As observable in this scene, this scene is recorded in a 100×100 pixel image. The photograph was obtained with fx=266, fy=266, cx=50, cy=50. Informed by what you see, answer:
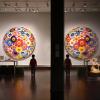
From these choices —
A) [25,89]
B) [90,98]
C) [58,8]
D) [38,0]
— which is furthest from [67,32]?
[58,8]

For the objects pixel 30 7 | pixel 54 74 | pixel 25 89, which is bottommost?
pixel 25 89

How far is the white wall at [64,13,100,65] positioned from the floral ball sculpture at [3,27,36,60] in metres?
2.53

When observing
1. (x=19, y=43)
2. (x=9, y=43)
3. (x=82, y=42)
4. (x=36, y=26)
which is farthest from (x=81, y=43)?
(x=9, y=43)

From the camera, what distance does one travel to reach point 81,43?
55.2ft

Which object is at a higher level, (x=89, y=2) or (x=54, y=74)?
(x=89, y=2)

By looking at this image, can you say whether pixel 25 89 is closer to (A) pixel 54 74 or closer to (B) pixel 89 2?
(A) pixel 54 74

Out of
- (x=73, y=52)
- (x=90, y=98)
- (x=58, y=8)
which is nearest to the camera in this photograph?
(x=58, y=8)

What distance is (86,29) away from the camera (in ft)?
55.3

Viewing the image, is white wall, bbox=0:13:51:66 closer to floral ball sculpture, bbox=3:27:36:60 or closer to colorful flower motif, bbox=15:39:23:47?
floral ball sculpture, bbox=3:27:36:60

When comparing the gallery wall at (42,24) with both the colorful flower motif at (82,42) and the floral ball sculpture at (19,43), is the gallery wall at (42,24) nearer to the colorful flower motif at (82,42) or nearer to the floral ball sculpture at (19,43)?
the floral ball sculpture at (19,43)

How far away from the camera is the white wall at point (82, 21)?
16.7 meters

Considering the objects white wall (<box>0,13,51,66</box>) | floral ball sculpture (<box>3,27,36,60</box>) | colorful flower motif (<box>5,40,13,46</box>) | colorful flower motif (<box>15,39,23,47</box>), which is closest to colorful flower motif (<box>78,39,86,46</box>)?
white wall (<box>0,13,51,66</box>)

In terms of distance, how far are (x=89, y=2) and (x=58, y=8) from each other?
863cm

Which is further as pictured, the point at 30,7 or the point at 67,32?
the point at 67,32
